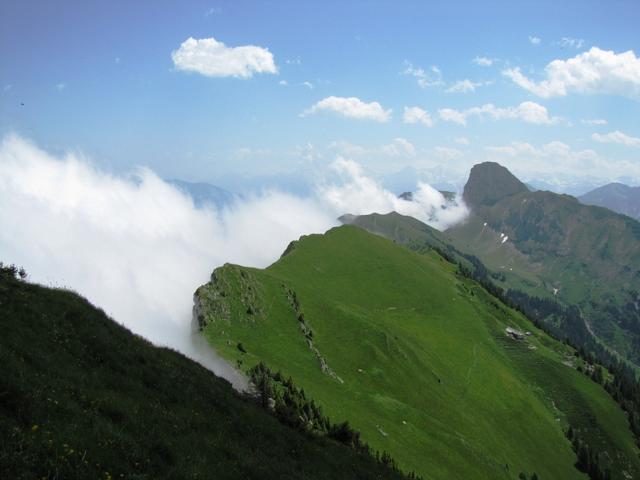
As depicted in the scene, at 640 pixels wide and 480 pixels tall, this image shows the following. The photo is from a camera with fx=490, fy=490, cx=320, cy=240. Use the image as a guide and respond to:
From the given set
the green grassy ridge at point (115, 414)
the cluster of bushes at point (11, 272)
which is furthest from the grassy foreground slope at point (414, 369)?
the cluster of bushes at point (11, 272)

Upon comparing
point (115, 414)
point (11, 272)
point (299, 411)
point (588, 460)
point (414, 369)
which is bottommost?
point (588, 460)

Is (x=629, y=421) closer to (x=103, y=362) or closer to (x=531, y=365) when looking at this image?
(x=531, y=365)

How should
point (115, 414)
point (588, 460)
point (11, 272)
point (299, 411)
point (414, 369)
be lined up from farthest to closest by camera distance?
point (588, 460), point (414, 369), point (299, 411), point (11, 272), point (115, 414)

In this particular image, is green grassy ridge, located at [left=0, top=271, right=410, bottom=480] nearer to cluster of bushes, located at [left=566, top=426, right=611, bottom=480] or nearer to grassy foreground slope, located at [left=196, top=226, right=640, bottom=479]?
grassy foreground slope, located at [left=196, top=226, right=640, bottom=479]

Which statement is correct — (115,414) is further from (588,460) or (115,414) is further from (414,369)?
(588,460)

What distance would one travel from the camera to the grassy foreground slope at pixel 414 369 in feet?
271

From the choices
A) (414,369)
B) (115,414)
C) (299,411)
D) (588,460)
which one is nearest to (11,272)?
(115,414)

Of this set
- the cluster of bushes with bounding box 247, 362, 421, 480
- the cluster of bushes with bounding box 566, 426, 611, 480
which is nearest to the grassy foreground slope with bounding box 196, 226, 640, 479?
the cluster of bushes with bounding box 566, 426, 611, 480

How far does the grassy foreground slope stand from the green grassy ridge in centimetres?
4002

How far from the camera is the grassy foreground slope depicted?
271 ft

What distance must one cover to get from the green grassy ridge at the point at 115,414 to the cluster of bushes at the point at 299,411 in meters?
2.04

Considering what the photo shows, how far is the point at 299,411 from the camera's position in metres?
59.4

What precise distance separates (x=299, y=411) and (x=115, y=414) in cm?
4171

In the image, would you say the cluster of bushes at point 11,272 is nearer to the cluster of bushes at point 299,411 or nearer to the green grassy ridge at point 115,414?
the green grassy ridge at point 115,414
